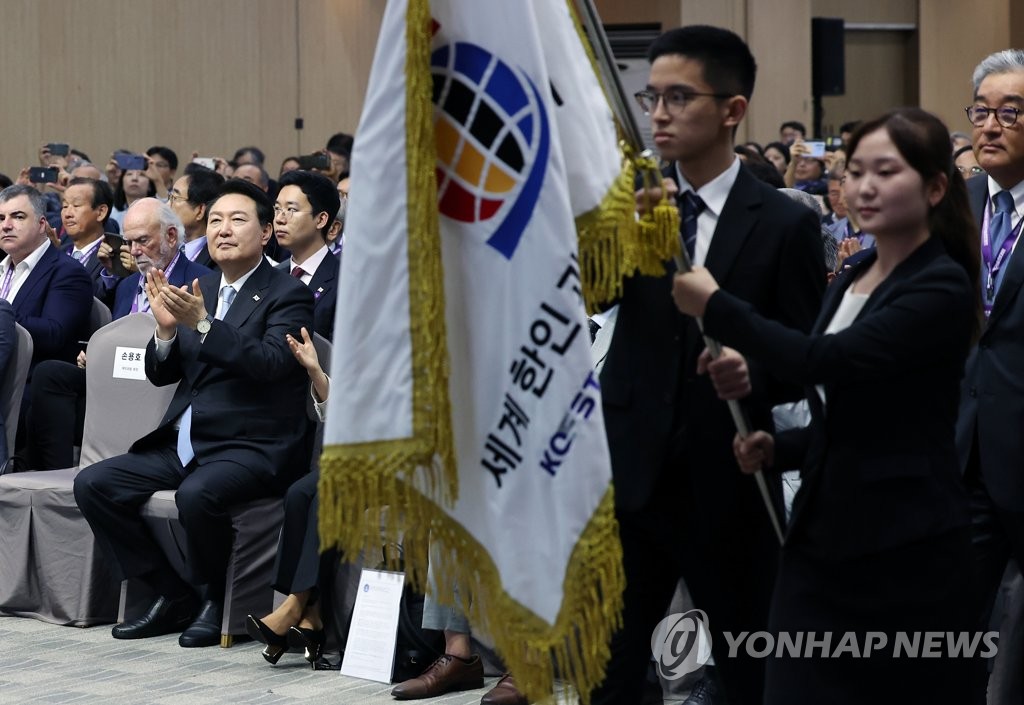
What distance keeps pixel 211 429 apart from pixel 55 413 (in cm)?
178

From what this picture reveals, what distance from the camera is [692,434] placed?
9.30ft

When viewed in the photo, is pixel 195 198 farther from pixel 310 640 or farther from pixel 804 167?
pixel 804 167

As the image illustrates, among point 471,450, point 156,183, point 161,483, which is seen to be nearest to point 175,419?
point 161,483

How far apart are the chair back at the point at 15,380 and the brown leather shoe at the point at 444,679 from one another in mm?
2422

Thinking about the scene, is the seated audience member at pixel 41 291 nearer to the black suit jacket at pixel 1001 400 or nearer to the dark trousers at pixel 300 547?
the dark trousers at pixel 300 547

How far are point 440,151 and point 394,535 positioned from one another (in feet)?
2.15

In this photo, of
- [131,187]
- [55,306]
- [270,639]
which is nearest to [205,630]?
[270,639]

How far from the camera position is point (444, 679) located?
4641 mm

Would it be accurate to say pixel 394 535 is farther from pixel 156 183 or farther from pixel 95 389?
pixel 156 183

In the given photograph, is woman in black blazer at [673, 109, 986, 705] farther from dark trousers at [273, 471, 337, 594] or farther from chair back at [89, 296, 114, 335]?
chair back at [89, 296, 114, 335]

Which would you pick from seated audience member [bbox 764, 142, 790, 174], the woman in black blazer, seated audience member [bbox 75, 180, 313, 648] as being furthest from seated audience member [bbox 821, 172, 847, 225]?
the woman in black blazer

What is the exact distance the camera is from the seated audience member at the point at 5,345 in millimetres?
6148

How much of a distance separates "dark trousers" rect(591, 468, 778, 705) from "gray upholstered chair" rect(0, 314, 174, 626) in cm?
329

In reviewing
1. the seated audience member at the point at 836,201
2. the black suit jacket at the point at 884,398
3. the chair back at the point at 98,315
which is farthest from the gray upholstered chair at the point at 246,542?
the seated audience member at the point at 836,201
